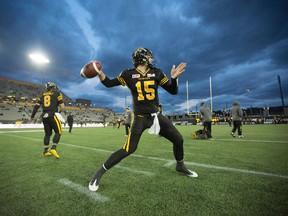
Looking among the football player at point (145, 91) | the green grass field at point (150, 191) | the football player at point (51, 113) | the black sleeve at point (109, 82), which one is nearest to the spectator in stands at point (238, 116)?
the green grass field at point (150, 191)

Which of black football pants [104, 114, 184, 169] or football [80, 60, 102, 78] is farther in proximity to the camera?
football [80, 60, 102, 78]

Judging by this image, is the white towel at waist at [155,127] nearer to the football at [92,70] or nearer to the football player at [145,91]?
the football player at [145,91]

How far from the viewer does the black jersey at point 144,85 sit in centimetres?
300

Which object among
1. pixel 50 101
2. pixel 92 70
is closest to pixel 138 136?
pixel 92 70

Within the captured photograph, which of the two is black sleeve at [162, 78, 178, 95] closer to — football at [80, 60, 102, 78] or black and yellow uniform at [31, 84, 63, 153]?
football at [80, 60, 102, 78]

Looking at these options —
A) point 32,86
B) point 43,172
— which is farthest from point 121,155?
point 32,86

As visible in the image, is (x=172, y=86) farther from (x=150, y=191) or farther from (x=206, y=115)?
(x=206, y=115)

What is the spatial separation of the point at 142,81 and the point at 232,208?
84.5 inches

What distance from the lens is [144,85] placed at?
3.00 metres

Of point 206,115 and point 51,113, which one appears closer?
point 51,113

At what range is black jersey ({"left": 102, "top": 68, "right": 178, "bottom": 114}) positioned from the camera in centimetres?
300

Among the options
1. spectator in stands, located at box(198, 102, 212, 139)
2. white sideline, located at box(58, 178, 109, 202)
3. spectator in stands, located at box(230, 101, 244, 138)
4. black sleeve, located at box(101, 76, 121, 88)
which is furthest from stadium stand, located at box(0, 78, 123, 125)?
black sleeve, located at box(101, 76, 121, 88)

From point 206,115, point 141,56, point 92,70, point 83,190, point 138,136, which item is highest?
point 141,56

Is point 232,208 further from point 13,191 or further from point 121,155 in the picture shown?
point 13,191
